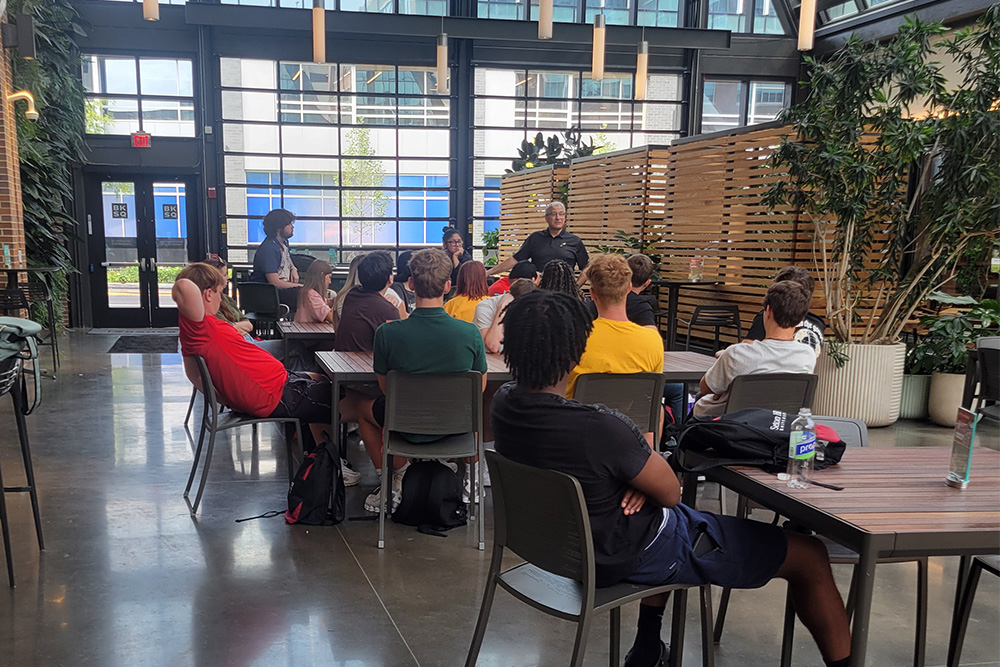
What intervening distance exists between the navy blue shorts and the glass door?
11421 mm

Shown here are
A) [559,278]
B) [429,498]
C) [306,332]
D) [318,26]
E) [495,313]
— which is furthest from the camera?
[318,26]

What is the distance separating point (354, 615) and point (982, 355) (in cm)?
334

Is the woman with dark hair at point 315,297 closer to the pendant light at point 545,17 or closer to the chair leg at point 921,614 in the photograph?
the pendant light at point 545,17

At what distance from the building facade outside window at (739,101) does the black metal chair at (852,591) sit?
38.7 ft

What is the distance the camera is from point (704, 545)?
2.15m

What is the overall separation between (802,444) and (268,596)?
207 centimetres

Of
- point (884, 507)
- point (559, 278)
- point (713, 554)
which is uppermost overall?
point (559, 278)

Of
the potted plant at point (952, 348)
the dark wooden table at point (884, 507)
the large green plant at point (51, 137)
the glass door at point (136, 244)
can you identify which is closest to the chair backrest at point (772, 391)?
the dark wooden table at point (884, 507)

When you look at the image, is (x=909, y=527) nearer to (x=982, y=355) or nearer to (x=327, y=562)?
(x=327, y=562)

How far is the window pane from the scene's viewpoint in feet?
39.4

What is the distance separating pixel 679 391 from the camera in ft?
15.1

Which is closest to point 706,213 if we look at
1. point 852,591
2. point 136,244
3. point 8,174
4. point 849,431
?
point 849,431

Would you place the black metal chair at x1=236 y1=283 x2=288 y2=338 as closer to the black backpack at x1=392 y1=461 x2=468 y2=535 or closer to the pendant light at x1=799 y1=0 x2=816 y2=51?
the black backpack at x1=392 y1=461 x2=468 y2=535

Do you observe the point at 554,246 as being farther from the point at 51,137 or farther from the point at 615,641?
the point at 51,137
